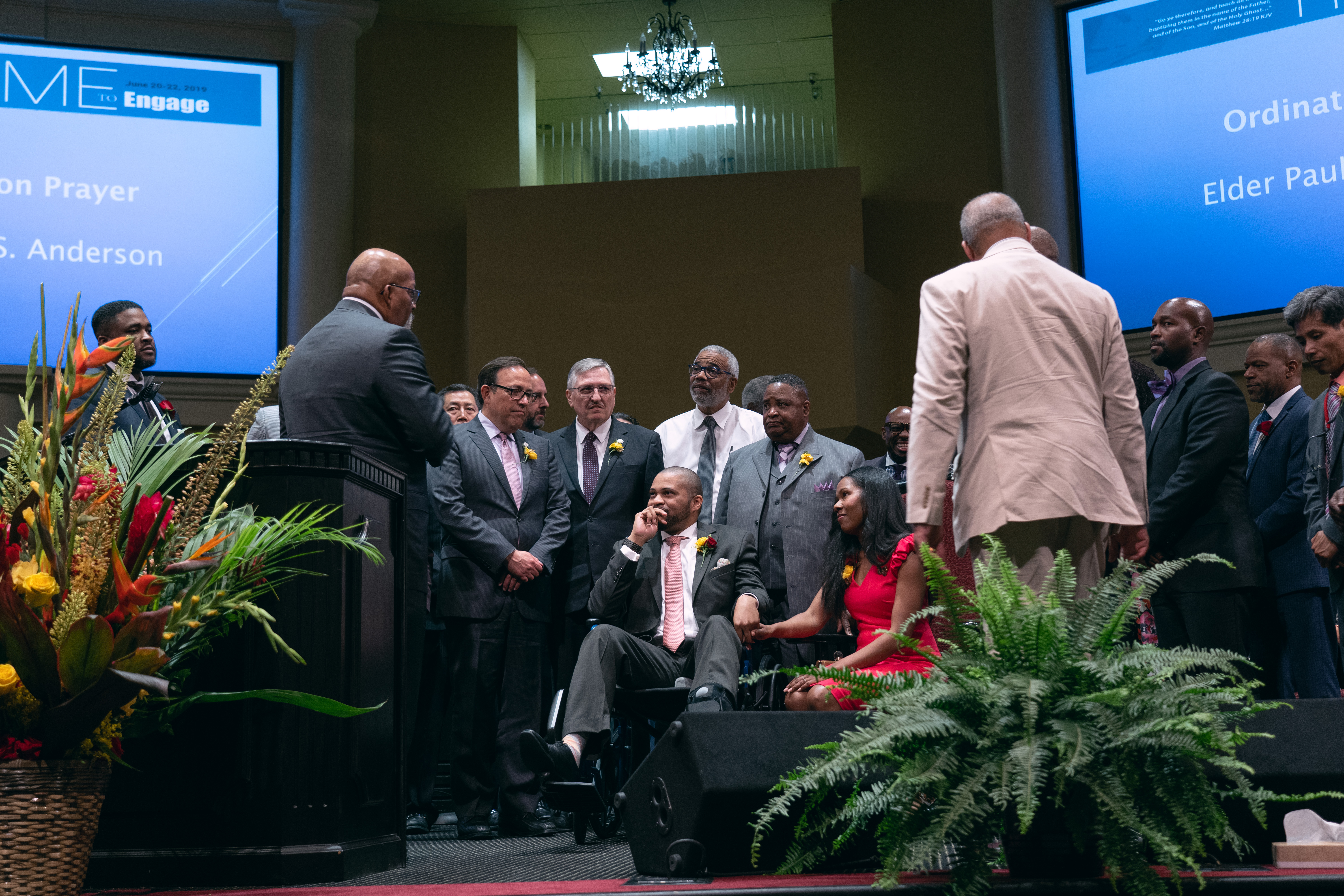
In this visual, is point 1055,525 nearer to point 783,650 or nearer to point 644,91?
point 783,650

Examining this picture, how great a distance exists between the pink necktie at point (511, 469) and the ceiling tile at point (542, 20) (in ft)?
16.9

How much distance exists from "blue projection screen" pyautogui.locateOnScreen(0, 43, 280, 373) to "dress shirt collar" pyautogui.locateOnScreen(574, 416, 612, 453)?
3.41 meters

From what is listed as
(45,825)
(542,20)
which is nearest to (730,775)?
(45,825)

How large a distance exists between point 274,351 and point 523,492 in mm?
3962

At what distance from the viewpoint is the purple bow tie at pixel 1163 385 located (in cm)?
393

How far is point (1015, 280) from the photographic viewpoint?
274 centimetres

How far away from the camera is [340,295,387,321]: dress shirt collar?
3363 mm

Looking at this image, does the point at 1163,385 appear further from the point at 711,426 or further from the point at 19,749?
the point at 19,749

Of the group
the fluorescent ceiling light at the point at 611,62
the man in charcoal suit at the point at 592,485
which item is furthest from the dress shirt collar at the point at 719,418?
the fluorescent ceiling light at the point at 611,62

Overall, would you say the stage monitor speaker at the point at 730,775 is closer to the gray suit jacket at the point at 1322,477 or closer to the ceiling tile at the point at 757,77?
the gray suit jacket at the point at 1322,477

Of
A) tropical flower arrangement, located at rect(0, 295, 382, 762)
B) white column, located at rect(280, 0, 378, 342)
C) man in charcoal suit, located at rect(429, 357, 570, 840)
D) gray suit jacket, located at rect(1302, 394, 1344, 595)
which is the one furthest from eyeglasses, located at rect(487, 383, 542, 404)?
white column, located at rect(280, 0, 378, 342)

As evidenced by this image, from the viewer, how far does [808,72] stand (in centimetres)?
920

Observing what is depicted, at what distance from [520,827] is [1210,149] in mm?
5118

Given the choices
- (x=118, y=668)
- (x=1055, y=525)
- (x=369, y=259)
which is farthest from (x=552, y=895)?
(x=369, y=259)
